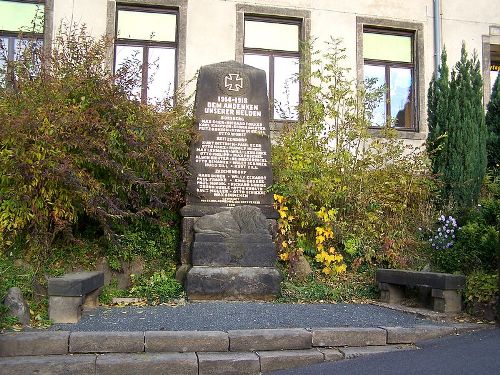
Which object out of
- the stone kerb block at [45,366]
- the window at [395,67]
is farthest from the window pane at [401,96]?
the stone kerb block at [45,366]

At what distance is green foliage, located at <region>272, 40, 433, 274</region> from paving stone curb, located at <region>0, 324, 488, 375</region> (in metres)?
3.05

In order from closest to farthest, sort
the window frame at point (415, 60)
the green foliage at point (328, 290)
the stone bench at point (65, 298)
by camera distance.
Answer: the stone bench at point (65, 298), the green foliage at point (328, 290), the window frame at point (415, 60)

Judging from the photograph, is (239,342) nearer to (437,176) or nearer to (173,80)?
(437,176)

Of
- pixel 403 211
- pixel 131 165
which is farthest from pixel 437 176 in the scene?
pixel 131 165

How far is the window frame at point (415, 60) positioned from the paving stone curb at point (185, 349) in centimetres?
768

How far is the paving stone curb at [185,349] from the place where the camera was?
443cm

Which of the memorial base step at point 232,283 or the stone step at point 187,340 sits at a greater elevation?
the memorial base step at point 232,283

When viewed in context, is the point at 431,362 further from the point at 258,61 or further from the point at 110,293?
the point at 258,61

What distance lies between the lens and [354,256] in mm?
8281

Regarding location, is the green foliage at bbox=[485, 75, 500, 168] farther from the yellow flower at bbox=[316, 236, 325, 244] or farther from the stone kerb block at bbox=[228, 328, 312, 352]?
the stone kerb block at bbox=[228, 328, 312, 352]

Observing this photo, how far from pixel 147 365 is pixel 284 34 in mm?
9234

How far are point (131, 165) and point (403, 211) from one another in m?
4.50

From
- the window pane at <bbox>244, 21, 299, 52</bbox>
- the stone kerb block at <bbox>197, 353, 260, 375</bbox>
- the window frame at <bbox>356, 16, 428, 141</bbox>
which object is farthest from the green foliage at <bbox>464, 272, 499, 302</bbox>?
the window pane at <bbox>244, 21, 299, 52</bbox>

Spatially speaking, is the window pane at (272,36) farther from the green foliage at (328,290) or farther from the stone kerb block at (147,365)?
the stone kerb block at (147,365)
